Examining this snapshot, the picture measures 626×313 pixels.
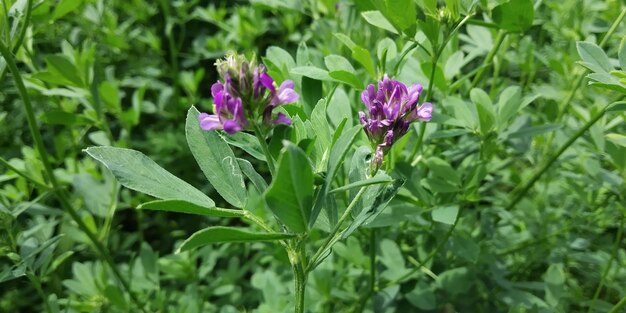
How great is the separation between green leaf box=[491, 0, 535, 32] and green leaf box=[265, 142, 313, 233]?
2.17 ft

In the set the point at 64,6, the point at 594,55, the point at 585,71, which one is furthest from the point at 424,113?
the point at 64,6

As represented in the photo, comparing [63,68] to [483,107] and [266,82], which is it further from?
[483,107]

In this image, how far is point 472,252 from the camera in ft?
4.57

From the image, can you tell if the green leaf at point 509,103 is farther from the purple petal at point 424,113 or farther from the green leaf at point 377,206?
the green leaf at point 377,206

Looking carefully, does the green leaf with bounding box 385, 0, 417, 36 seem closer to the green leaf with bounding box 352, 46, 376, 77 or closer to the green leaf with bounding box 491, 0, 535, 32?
the green leaf with bounding box 352, 46, 376, 77

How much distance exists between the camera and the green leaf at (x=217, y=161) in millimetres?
931

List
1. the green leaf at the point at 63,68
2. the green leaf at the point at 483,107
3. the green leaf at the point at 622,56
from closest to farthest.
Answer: the green leaf at the point at 622,56, the green leaf at the point at 483,107, the green leaf at the point at 63,68

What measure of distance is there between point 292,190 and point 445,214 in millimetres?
584

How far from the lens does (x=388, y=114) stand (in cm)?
93

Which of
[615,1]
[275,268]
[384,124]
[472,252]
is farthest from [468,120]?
[615,1]

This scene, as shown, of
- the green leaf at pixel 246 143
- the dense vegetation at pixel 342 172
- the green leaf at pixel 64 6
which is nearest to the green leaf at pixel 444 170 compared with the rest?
the dense vegetation at pixel 342 172

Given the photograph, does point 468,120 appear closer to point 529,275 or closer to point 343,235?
point 343,235

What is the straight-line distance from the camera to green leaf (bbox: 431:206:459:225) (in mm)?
1177

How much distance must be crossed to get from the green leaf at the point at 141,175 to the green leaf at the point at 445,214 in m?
0.51
